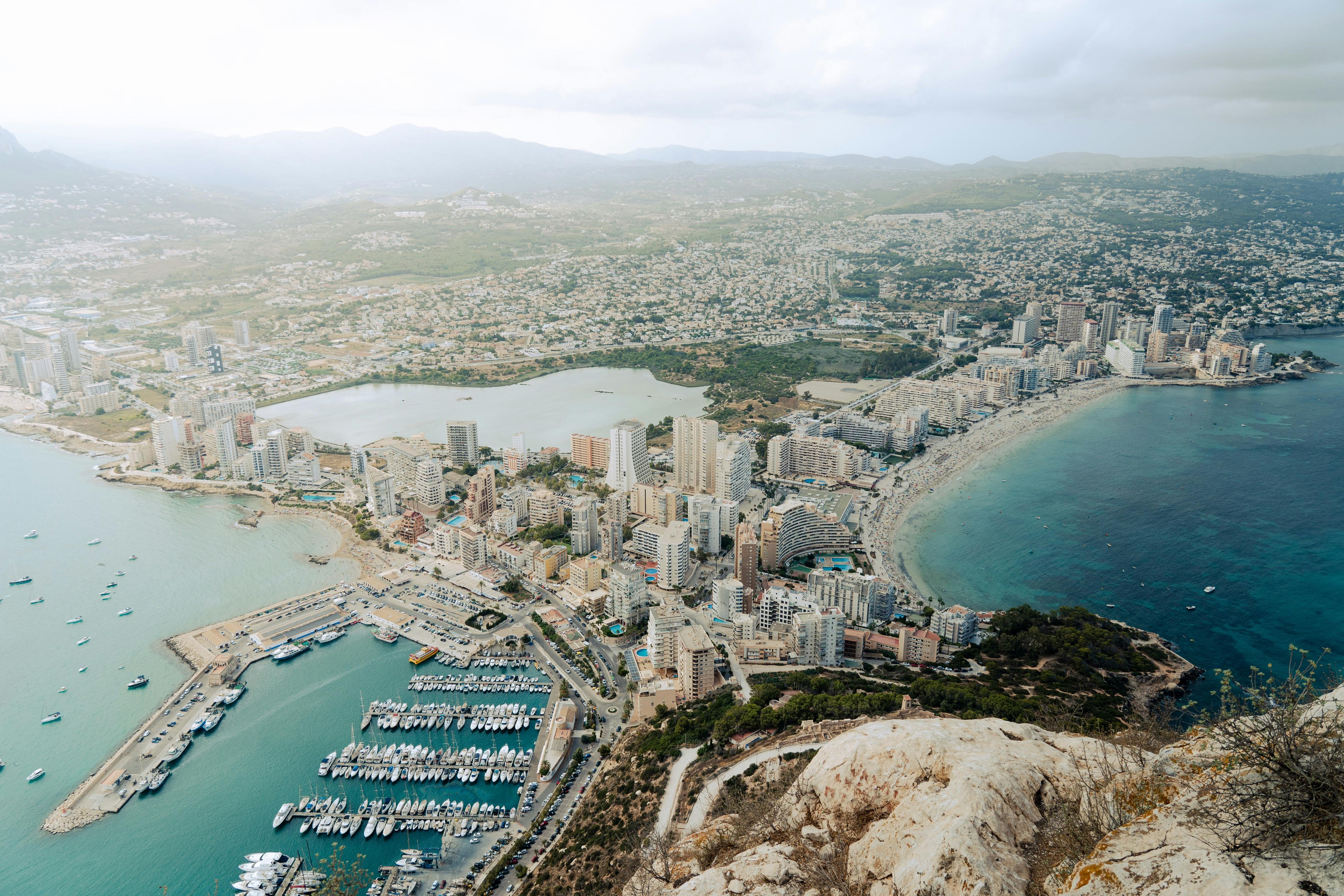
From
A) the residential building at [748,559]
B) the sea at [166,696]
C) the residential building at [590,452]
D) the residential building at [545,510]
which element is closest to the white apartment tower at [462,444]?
the residential building at [590,452]

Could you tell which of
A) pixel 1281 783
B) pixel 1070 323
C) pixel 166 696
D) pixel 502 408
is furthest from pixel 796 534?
pixel 1070 323

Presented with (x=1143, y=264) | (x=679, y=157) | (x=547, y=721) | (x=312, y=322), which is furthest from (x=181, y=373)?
(x=679, y=157)

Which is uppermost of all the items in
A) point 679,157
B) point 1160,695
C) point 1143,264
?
point 679,157

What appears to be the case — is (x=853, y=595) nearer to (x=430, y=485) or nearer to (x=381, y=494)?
(x=430, y=485)

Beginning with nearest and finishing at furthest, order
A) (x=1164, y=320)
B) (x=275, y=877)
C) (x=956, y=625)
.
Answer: (x=275, y=877)
(x=956, y=625)
(x=1164, y=320)

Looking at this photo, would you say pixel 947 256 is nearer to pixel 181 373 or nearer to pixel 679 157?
pixel 181 373

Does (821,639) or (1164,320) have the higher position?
(1164,320)

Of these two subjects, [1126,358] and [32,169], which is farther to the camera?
[32,169]
